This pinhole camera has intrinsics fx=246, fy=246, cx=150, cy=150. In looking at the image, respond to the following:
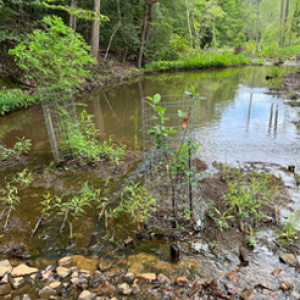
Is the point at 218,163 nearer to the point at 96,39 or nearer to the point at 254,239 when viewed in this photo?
the point at 254,239

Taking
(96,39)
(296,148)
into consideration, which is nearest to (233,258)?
(296,148)

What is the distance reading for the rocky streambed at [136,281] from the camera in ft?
6.59

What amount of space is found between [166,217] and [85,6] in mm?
16870

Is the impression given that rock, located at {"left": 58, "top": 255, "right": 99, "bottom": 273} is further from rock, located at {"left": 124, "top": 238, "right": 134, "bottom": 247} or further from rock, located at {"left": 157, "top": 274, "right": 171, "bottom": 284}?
rock, located at {"left": 157, "top": 274, "right": 171, "bottom": 284}

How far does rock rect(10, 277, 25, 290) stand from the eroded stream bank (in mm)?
184

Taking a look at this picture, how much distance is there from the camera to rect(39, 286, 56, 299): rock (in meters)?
2.01

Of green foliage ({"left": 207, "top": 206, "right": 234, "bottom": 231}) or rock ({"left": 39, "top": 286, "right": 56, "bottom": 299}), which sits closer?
rock ({"left": 39, "top": 286, "right": 56, "bottom": 299})

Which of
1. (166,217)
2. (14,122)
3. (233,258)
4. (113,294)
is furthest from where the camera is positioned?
(14,122)

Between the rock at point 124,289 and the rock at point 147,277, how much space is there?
12cm

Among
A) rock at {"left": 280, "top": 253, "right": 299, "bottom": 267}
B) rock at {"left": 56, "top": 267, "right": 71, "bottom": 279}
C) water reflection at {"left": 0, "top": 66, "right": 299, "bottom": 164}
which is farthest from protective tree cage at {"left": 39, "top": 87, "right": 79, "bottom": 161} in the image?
rock at {"left": 280, "top": 253, "right": 299, "bottom": 267}

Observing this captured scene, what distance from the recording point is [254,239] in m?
2.63

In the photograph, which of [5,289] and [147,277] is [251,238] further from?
[5,289]

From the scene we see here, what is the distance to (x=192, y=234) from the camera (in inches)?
108

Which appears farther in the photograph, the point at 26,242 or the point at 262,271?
the point at 26,242
